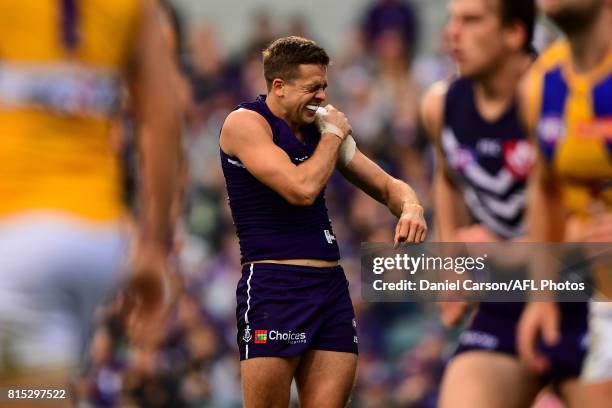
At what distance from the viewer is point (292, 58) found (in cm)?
534

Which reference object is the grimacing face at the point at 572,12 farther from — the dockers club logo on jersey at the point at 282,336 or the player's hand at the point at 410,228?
the dockers club logo on jersey at the point at 282,336

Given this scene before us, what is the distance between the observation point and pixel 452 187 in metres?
7.24

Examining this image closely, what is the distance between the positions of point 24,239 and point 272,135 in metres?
1.68

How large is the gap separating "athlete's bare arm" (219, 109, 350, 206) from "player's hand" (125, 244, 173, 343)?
2.76 ft

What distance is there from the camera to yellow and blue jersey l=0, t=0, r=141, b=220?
12.5 ft

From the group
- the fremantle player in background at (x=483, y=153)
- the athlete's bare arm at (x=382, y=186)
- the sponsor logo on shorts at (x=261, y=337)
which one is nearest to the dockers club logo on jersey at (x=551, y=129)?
the athlete's bare arm at (x=382, y=186)

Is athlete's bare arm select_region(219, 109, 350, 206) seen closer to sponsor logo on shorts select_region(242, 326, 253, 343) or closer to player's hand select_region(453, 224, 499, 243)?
sponsor logo on shorts select_region(242, 326, 253, 343)

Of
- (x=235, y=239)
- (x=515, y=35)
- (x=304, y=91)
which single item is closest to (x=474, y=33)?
(x=515, y=35)

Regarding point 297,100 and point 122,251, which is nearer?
Answer: point 122,251

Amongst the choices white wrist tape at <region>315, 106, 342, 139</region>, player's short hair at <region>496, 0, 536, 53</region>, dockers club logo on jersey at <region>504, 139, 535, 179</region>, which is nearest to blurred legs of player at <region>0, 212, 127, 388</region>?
white wrist tape at <region>315, 106, 342, 139</region>

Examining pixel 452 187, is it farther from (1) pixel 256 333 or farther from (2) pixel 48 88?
(2) pixel 48 88

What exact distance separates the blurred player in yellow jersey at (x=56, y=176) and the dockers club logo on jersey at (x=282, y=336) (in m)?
1.33

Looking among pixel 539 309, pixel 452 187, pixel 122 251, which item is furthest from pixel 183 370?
pixel 122 251

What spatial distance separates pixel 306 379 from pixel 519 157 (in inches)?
82.3
